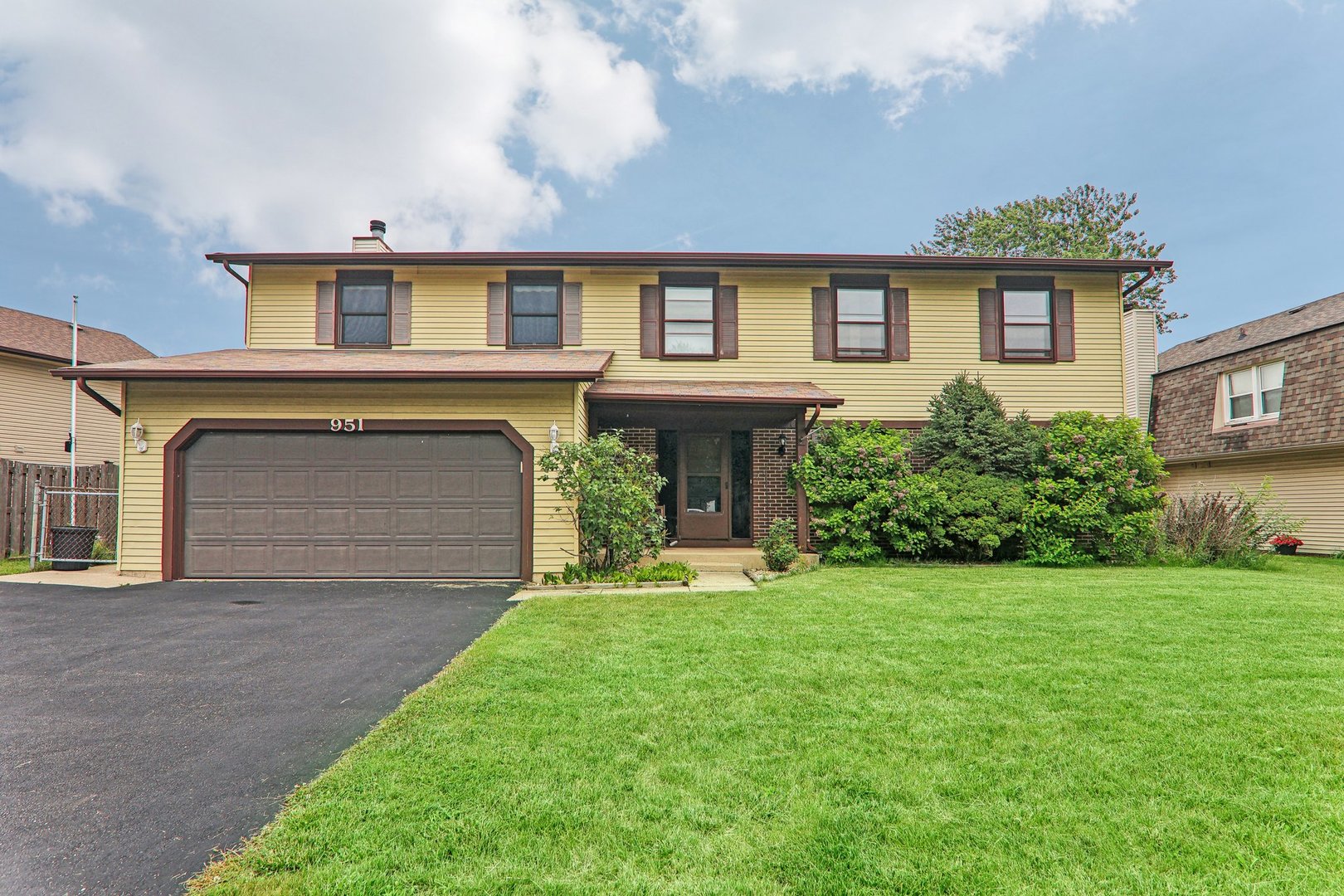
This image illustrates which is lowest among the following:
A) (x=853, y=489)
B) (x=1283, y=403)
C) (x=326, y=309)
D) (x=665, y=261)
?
(x=853, y=489)

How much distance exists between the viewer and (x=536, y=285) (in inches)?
498

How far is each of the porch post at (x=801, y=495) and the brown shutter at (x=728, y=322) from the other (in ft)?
7.13

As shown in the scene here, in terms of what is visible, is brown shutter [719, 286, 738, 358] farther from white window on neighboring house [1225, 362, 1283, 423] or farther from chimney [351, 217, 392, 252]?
white window on neighboring house [1225, 362, 1283, 423]

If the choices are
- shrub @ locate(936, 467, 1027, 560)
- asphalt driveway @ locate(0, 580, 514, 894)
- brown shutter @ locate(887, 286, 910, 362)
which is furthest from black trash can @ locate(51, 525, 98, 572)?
brown shutter @ locate(887, 286, 910, 362)

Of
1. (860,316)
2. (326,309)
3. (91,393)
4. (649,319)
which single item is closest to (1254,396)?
(860,316)

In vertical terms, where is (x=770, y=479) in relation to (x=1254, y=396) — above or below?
below

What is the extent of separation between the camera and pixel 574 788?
2873 mm

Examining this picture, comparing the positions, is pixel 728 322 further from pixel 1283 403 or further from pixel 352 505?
pixel 1283 403

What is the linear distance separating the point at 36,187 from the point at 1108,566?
48.9 metres

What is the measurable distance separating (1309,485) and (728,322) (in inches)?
489

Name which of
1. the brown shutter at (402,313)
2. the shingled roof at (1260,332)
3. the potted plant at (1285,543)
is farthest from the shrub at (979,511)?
the brown shutter at (402,313)

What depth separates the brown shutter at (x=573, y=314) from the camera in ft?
40.8

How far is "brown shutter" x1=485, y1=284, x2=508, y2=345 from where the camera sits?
12438 millimetres

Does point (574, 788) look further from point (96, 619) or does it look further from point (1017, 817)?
point (96, 619)
